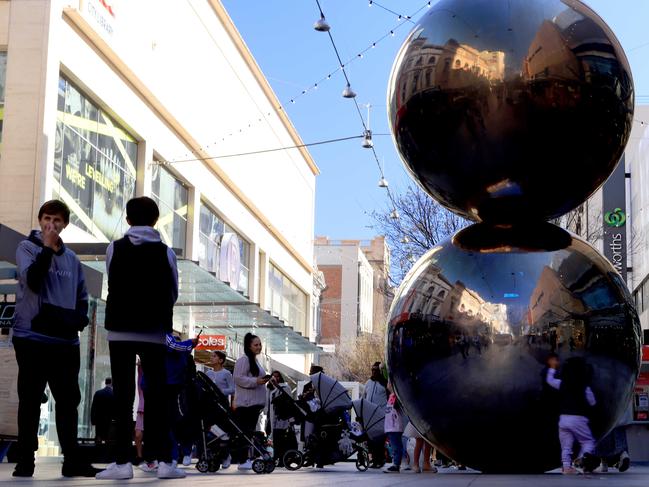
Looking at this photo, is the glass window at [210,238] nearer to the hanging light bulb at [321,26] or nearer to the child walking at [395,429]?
the hanging light bulb at [321,26]

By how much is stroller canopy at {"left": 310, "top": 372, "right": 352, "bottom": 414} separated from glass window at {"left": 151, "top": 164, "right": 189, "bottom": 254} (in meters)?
12.8

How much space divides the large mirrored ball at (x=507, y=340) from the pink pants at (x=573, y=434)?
0.04 meters

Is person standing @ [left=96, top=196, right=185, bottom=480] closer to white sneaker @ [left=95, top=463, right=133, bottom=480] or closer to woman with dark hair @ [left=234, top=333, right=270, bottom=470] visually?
white sneaker @ [left=95, top=463, right=133, bottom=480]

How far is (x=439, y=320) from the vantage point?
4582mm

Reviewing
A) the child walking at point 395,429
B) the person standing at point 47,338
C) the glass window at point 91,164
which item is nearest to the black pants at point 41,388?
the person standing at point 47,338

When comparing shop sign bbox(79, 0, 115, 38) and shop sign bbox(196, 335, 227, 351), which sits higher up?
shop sign bbox(79, 0, 115, 38)

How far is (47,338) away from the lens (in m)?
6.21

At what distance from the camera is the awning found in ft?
76.3

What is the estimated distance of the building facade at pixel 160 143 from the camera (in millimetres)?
19734

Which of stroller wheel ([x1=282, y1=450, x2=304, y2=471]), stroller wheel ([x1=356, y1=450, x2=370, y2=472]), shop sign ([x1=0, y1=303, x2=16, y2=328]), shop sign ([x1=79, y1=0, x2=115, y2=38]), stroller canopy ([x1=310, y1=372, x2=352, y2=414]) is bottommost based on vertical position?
stroller wheel ([x1=356, y1=450, x2=370, y2=472])

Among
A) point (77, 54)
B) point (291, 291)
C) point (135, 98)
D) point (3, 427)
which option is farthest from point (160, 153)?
point (291, 291)

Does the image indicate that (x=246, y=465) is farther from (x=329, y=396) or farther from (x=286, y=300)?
(x=286, y=300)

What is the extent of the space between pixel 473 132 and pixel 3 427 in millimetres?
8046

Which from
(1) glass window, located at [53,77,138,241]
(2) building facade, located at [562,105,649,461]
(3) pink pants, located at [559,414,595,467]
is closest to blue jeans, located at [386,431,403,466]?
(3) pink pants, located at [559,414,595,467]
